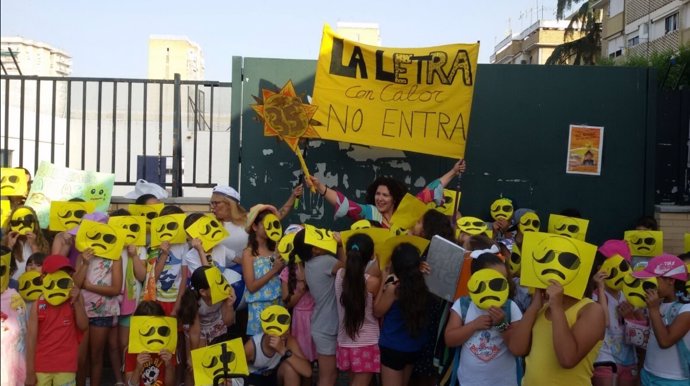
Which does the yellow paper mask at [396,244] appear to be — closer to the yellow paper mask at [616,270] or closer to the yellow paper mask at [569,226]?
the yellow paper mask at [616,270]

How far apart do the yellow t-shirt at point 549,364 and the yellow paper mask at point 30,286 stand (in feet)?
11.2

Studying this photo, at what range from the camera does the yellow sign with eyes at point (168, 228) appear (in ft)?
21.4

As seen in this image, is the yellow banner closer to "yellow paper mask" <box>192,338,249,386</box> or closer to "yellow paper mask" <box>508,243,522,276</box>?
"yellow paper mask" <box>508,243,522,276</box>

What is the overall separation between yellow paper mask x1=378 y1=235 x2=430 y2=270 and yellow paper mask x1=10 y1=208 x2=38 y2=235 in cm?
277

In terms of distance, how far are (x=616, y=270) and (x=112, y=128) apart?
5.68 meters

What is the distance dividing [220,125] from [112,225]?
3870 mm

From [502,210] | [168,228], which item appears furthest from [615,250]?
[168,228]

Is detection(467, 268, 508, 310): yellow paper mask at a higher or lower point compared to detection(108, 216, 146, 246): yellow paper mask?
lower

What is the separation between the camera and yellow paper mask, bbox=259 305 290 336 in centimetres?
573

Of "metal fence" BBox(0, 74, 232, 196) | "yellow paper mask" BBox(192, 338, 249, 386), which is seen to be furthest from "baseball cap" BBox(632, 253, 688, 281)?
"metal fence" BBox(0, 74, 232, 196)

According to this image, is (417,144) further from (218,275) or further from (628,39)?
(628,39)

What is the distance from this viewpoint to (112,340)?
6.83m

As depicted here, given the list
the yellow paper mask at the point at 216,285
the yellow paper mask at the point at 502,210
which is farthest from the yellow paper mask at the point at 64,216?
the yellow paper mask at the point at 502,210

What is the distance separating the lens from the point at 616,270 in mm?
5973
